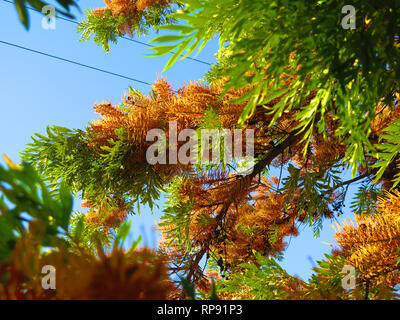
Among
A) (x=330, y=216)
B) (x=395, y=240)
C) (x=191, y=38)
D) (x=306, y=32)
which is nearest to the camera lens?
(x=306, y=32)

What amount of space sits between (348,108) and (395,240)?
2.72 ft

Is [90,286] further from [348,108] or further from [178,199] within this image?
[178,199]

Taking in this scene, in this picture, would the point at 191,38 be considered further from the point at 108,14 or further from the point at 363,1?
the point at 108,14

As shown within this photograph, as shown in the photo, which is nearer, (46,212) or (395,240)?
(46,212)

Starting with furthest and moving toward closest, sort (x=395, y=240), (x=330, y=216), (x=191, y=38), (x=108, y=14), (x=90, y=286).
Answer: (x=108, y=14), (x=330, y=216), (x=395, y=240), (x=191, y=38), (x=90, y=286)

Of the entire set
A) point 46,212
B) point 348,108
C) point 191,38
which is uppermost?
point 191,38

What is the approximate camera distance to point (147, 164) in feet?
7.43

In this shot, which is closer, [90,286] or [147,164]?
[90,286]

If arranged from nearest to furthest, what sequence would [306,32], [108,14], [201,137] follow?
[306,32]
[201,137]
[108,14]

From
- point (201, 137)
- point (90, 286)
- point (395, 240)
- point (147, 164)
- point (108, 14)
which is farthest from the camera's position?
point (108, 14)
